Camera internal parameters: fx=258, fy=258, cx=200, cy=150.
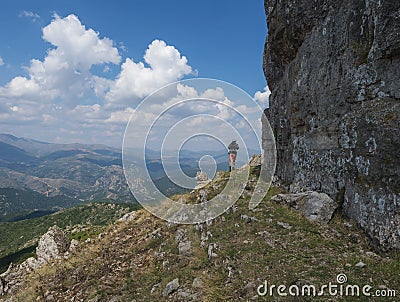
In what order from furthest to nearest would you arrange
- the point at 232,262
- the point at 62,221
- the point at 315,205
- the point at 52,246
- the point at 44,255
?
1. the point at 62,221
2. the point at 52,246
3. the point at 44,255
4. the point at 315,205
5. the point at 232,262

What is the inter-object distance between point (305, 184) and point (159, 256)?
11456 millimetres

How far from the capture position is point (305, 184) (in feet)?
62.2

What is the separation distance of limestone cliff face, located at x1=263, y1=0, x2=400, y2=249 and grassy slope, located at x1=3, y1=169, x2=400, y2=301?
175cm

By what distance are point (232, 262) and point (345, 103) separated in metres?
10.7

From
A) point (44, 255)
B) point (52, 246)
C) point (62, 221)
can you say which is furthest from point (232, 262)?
point (62, 221)

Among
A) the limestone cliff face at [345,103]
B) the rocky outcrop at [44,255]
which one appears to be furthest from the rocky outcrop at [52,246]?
the limestone cliff face at [345,103]

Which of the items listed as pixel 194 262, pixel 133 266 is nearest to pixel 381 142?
pixel 194 262

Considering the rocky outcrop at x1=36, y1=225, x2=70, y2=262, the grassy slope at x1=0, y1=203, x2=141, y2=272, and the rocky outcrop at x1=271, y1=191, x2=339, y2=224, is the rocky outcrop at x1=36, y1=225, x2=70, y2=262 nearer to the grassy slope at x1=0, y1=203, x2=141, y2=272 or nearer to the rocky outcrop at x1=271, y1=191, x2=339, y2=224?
the rocky outcrop at x1=271, y1=191, x2=339, y2=224

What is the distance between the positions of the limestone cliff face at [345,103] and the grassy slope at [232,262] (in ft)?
5.73

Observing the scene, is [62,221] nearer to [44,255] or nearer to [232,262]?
[44,255]

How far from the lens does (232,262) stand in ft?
39.5

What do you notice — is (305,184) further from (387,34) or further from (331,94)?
(387,34)

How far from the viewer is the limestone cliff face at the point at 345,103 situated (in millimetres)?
10703

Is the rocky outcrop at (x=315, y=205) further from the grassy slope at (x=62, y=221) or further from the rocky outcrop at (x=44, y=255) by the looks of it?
the grassy slope at (x=62, y=221)
